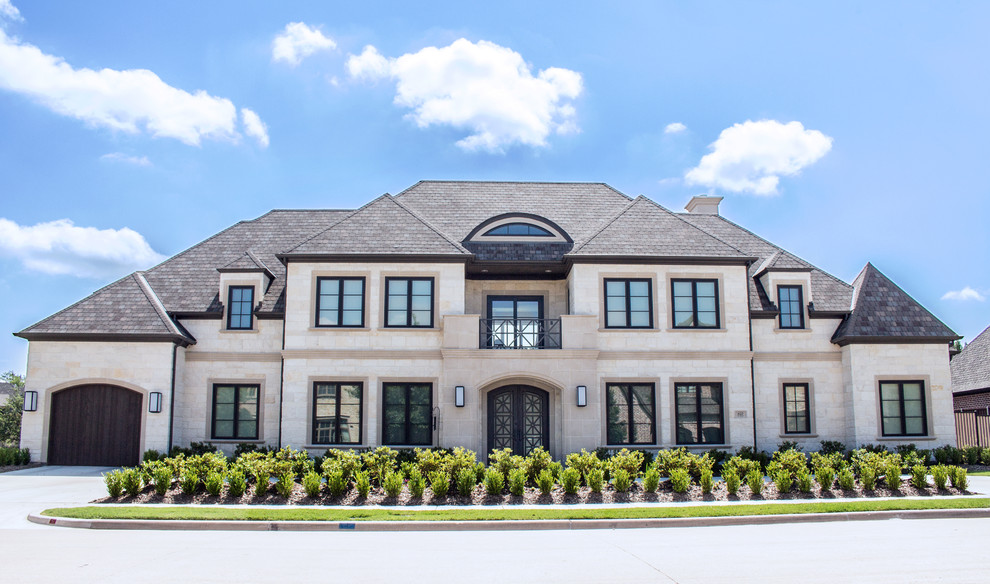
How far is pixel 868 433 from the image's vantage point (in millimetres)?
21094

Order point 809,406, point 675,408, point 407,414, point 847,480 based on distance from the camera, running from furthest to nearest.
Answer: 1. point 809,406
2. point 675,408
3. point 407,414
4. point 847,480

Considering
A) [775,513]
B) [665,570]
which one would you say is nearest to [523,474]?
[775,513]

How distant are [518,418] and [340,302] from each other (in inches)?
236

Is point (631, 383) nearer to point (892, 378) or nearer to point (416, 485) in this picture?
point (892, 378)

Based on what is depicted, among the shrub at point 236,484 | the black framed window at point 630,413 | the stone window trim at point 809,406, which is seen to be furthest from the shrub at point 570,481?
the stone window trim at point 809,406

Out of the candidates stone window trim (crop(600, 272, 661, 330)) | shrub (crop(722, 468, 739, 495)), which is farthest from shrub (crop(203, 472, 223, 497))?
stone window trim (crop(600, 272, 661, 330))

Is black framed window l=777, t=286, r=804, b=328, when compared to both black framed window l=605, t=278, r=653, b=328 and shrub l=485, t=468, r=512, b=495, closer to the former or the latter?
black framed window l=605, t=278, r=653, b=328

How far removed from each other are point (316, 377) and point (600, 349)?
7.94 metres

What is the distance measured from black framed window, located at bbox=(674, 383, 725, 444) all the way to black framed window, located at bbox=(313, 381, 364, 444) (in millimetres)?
8940

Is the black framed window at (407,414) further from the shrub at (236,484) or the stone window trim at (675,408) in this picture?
the stone window trim at (675,408)

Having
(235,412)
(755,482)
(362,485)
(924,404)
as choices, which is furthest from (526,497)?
(924,404)

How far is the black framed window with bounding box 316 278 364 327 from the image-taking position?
20609mm

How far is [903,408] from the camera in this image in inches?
843

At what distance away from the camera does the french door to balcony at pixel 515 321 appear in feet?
68.7
